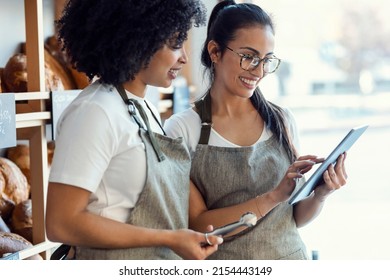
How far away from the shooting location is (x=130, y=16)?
1.04 metres

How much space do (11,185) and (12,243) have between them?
23 cm

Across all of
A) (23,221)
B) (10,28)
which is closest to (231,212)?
(23,221)

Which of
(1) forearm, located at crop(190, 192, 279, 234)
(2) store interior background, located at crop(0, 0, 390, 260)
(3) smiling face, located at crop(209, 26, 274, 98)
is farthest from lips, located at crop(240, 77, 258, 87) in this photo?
(2) store interior background, located at crop(0, 0, 390, 260)

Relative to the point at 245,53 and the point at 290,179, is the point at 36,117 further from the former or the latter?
the point at 290,179

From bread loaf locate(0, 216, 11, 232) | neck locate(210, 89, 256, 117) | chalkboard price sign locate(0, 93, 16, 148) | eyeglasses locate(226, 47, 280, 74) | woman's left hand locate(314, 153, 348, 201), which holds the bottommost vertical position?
bread loaf locate(0, 216, 11, 232)

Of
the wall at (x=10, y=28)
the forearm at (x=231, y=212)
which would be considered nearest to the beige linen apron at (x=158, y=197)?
the forearm at (x=231, y=212)

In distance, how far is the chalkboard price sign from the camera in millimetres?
1572

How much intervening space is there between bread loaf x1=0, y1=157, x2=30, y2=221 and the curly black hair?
819 millimetres

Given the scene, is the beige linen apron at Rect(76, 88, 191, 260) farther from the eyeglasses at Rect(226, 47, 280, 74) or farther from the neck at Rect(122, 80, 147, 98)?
the eyeglasses at Rect(226, 47, 280, 74)

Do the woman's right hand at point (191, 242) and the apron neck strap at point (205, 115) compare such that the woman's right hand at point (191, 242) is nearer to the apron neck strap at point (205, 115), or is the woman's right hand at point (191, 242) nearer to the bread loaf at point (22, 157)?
the apron neck strap at point (205, 115)

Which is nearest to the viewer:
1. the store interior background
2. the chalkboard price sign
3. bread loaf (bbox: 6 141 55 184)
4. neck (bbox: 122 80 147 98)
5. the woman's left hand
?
neck (bbox: 122 80 147 98)

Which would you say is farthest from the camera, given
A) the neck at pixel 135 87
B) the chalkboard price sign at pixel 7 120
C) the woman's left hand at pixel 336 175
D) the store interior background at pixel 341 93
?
the store interior background at pixel 341 93

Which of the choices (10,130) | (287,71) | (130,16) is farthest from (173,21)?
(287,71)

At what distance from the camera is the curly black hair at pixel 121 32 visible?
105cm
